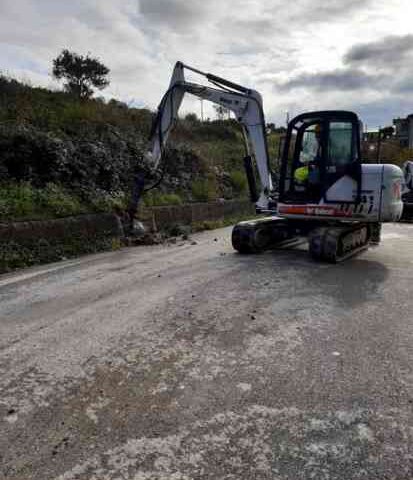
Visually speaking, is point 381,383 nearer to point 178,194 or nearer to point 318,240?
point 318,240

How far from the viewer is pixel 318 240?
7.65 m

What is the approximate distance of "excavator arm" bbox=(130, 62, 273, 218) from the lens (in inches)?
360

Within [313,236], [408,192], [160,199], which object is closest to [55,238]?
[160,199]

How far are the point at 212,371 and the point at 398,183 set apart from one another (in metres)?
6.29

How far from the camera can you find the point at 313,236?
25.5 feet

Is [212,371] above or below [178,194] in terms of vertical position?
below

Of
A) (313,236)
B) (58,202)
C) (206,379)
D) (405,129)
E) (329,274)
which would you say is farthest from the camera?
(405,129)

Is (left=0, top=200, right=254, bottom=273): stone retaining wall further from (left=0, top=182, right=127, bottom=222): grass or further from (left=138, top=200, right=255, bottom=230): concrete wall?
(left=0, top=182, right=127, bottom=222): grass

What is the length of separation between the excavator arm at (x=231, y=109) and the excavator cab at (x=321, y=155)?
90 centimetres

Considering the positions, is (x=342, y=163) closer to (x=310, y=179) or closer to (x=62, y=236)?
(x=310, y=179)

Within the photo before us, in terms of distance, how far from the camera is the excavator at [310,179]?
7.81 metres

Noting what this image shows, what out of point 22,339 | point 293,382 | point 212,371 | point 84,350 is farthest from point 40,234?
point 293,382

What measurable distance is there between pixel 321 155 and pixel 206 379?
229 inches

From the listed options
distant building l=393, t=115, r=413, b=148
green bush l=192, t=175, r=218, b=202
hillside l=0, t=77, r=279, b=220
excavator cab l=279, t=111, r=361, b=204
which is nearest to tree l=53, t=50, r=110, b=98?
hillside l=0, t=77, r=279, b=220
